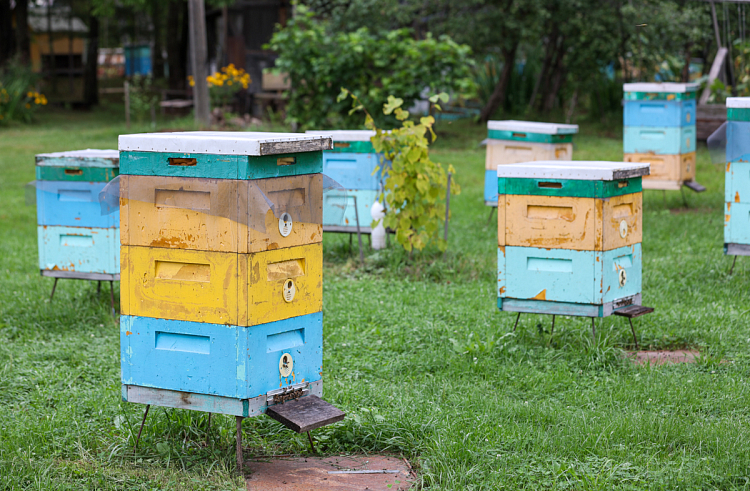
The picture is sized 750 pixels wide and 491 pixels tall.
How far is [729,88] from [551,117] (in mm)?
4943

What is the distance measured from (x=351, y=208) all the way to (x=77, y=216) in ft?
8.54

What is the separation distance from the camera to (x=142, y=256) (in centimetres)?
357

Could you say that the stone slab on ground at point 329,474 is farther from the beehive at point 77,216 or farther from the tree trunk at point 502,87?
the tree trunk at point 502,87

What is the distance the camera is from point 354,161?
740 centimetres

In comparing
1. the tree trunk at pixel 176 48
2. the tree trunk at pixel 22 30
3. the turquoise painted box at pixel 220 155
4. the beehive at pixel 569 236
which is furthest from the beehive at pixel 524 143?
the tree trunk at pixel 22 30

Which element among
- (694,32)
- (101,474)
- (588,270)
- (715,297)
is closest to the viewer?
(101,474)

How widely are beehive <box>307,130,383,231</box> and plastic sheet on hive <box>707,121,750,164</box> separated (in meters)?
2.79

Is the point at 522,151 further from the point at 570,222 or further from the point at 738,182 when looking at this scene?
the point at 570,222

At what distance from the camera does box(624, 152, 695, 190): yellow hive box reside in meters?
9.27

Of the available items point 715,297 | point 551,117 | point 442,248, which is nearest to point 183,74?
point 551,117

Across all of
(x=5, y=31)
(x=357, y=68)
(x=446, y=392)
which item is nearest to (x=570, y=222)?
(x=446, y=392)

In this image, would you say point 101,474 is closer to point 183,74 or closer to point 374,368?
point 374,368

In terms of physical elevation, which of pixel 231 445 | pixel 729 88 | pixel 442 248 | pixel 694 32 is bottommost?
pixel 231 445

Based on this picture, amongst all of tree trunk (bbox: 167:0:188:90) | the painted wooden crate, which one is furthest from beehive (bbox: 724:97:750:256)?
tree trunk (bbox: 167:0:188:90)
